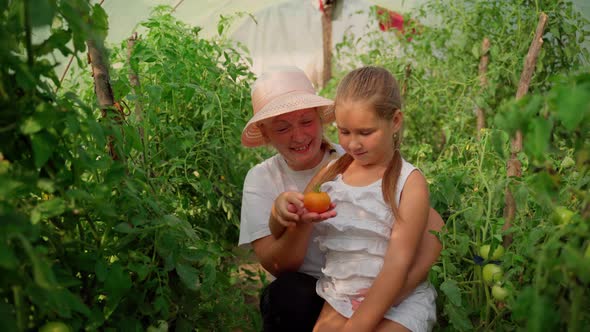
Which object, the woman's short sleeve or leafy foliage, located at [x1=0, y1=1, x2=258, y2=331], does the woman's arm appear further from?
leafy foliage, located at [x1=0, y1=1, x2=258, y2=331]

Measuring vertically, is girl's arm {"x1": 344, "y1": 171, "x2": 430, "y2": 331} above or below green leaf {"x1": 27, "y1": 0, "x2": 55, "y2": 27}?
below

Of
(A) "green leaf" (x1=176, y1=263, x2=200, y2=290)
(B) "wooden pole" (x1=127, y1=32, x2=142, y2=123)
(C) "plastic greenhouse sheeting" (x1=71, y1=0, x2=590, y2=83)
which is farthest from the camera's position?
(C) "plastic greenhouse sheeting" (x1=71, y1=0, x2=590, y2=83)

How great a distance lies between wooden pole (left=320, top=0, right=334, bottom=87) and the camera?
5.87m

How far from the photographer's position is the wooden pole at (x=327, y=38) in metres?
5.87

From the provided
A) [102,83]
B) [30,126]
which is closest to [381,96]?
[102,83]

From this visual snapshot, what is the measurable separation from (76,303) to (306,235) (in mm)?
887

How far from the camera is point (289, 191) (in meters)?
1.78

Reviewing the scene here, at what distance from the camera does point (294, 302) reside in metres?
1.95

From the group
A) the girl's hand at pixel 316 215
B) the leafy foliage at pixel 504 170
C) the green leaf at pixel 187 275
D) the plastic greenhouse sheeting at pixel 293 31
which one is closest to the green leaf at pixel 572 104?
the leafy foliage at pixel 504 170

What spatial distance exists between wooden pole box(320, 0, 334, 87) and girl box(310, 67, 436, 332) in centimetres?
414

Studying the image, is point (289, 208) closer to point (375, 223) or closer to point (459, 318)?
point (375, 223)

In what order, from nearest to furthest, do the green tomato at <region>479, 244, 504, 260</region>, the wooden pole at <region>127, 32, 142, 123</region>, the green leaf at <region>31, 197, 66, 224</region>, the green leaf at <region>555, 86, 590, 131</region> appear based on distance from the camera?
the green leaf at <region>555, 86, 590, 131</region> → the green leaf at <region>31, 197, 66, 224</region> → the green tomato at <region>479, 244, 504, 260</region> → the wooden pole at <region>127, 32, 142, 123</region>

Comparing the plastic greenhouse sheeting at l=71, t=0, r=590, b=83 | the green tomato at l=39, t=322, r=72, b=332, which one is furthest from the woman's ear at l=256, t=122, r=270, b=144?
the plastic greenhouse sheeting at l=71, t=0, r=590, b=83

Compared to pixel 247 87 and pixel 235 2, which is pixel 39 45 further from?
pixel 235 2
